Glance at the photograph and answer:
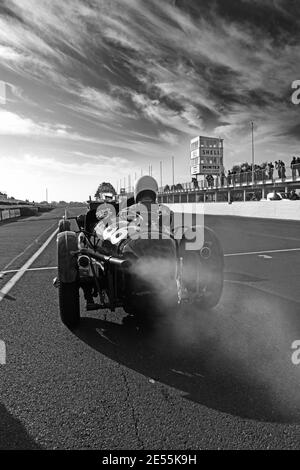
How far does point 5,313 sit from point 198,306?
2.47 metres

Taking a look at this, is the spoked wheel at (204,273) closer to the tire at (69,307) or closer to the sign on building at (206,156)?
the tire at (69,307)

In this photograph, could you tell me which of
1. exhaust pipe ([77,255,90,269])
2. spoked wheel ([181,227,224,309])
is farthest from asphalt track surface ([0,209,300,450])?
exhaust pipe ([77,255,90,269])

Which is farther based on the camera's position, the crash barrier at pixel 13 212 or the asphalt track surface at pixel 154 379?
the crash barrier at pixel 13 212

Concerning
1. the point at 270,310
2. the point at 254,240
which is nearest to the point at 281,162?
the point at 254,240

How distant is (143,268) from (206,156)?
310ft

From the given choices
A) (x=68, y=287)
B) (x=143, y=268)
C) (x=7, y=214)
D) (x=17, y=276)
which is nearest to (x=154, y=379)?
(x=143, y=268)

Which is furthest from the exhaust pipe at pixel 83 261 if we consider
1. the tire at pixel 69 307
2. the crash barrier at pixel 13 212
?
the crash barrier at pixel 13 212

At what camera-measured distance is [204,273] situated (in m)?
4.21

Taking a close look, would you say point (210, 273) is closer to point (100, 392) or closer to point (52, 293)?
point (100, 392)

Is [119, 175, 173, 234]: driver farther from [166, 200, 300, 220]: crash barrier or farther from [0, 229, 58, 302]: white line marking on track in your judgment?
[166, 200, 300, 220]: crash barrier

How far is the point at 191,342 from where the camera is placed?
363cm

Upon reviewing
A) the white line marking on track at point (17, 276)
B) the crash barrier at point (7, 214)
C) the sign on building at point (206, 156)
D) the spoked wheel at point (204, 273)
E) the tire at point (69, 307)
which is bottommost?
the white line marking on track at point (17, 276)

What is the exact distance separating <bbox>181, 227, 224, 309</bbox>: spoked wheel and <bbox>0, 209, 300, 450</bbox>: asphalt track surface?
29 cm

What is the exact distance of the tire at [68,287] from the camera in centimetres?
408
